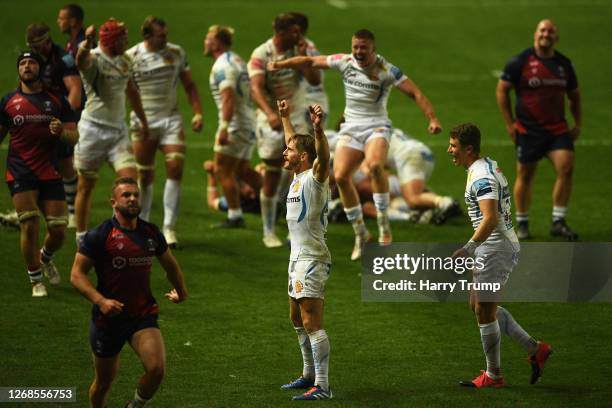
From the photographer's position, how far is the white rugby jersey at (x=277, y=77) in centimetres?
1462

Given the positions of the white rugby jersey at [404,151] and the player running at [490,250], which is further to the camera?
the white rugby jersey at [404,151]

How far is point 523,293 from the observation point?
12898 mm

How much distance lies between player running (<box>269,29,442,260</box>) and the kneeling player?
382 centimetres

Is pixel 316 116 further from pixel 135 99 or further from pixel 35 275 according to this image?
pixel 135 99

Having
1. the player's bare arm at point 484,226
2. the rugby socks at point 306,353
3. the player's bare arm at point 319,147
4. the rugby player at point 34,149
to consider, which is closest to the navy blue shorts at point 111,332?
the rugby socks at point 306,353

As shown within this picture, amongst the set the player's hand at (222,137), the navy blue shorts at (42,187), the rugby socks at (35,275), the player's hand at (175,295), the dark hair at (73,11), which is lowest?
the rugby socks at (35,275)

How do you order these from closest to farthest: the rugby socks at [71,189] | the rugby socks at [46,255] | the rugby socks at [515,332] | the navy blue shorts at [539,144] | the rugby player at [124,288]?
the rugby player at [124,288]
the rugby socks at [515,332]
the rugby socks at [46,255]
the navy blue shorts at [539,144]
the rugby socks at [71,189]

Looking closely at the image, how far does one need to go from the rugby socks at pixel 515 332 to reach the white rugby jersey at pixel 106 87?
5.85 metres

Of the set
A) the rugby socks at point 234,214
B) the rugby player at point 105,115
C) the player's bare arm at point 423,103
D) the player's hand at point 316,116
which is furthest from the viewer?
the rugby socks at point 234,214

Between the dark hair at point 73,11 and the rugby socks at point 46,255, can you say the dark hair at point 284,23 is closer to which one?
the dark hair at point 73,11

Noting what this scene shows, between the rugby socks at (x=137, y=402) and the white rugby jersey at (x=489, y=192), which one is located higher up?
the white rugby jersey at (x=489, y=192)

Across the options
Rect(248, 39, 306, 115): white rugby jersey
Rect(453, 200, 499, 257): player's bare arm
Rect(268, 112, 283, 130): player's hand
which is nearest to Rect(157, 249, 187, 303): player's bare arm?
Rect(453, 200, 499, 257): player's bare arm

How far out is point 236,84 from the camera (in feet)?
49.4

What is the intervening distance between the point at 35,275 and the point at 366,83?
4.18 m
